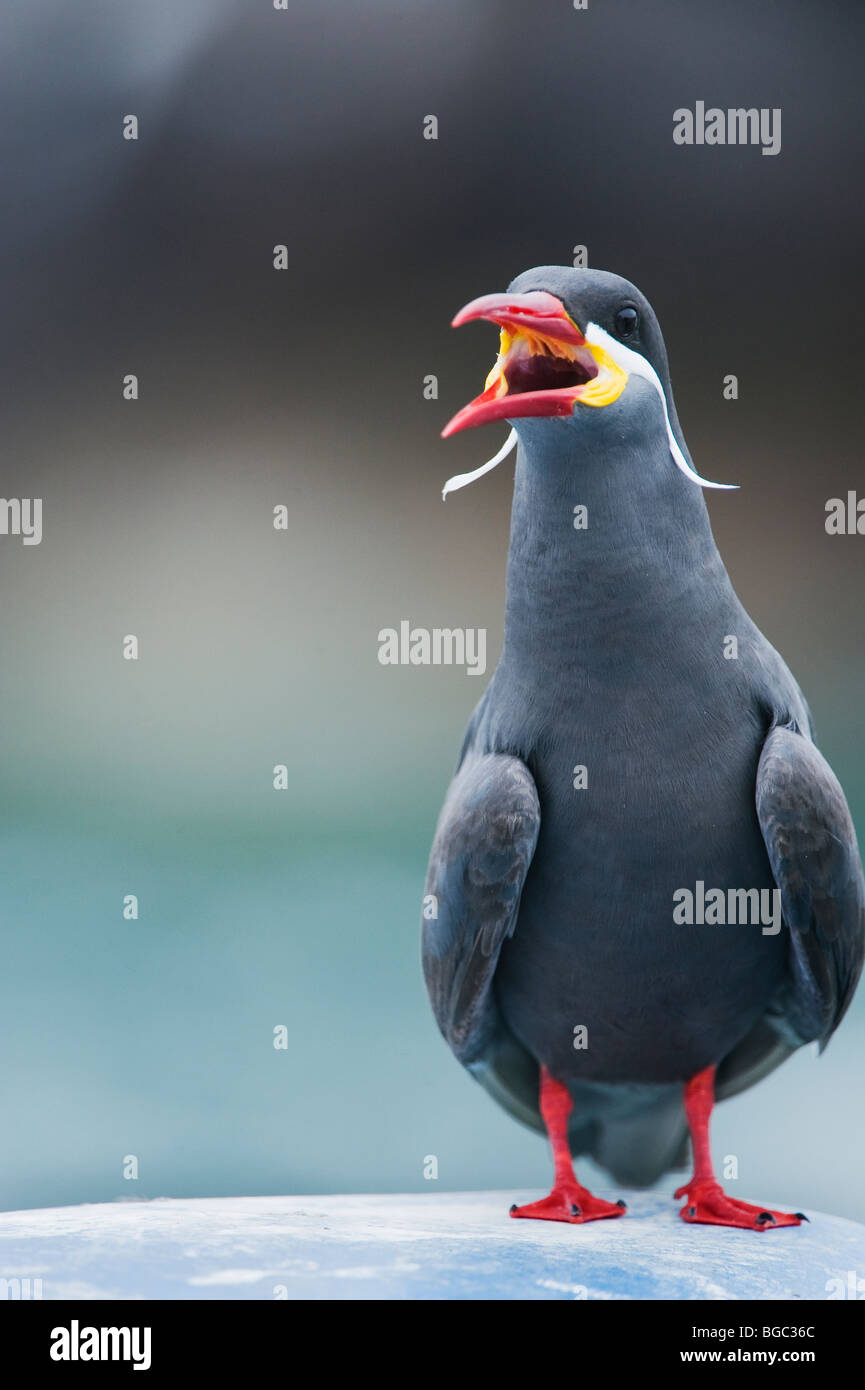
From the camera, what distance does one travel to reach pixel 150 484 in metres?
2.46

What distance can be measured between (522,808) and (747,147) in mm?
1473

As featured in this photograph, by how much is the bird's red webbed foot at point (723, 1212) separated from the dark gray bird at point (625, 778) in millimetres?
14

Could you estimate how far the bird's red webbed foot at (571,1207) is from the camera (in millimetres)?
1578

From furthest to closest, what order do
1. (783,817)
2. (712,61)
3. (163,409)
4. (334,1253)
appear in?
(163,409) → (712,61) → (334,1253) → (783,817)

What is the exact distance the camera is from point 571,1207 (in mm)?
1585

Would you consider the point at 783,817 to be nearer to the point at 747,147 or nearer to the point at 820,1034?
the point at 820,1034

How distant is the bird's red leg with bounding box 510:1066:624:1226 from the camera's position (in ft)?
5.20

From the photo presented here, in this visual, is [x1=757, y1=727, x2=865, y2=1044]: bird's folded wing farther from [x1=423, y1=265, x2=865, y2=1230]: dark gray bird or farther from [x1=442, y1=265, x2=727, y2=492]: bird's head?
[x1=442, y1=265, x2=727, y2=492]: bird's head
